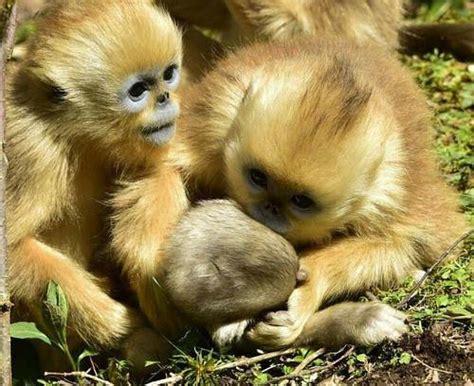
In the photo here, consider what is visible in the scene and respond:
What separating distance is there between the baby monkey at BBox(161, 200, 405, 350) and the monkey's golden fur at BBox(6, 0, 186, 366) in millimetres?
A: 347

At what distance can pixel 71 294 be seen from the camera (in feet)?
18.8

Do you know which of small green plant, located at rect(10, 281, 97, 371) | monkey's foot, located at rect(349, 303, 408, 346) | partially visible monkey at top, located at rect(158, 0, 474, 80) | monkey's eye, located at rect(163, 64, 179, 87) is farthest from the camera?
partially visible monkey at top, located at rect(158, 0, 474, 80)

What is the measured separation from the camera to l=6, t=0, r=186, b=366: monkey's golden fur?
564 centimetres

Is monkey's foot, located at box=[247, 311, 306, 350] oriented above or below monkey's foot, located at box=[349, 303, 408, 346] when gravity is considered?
below

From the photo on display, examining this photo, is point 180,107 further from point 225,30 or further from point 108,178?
point 225,30

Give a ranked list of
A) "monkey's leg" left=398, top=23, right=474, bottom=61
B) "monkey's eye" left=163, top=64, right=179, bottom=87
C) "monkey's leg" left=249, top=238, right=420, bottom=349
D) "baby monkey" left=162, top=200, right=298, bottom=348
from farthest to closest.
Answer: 1. "monkey's leg" left=398, top=23, right=474, bottom=61
2. "monkey's eye" left=163, top=64, right=179, bottom=87
3. "monkey's leg" left=249, top=238, right=420, bottom=349
4. "baby monkey" left=162, top=200, right=298, bottom=348

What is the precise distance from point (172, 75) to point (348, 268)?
1503 millimetres

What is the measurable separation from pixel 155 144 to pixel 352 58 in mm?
1280

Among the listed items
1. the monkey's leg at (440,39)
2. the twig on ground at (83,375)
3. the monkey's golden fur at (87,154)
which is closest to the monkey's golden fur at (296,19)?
the monkey's leg at (440,39)

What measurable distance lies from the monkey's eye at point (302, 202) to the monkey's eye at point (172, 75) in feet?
3.51

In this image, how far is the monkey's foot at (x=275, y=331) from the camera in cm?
542

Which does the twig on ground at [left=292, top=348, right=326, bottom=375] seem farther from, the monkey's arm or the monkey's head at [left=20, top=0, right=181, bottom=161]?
the monkey's head at [left=20, top=0, right=181, bottom=161]

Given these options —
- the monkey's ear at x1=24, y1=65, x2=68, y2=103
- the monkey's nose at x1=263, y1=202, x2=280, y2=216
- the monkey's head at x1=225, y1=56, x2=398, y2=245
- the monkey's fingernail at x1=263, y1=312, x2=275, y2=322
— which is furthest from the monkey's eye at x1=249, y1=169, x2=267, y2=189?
the monkey's ear at x1=24, y1=65, x2=68, y2=103

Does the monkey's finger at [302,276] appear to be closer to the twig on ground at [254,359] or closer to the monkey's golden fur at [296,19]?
the twig on ground at [254,359]
